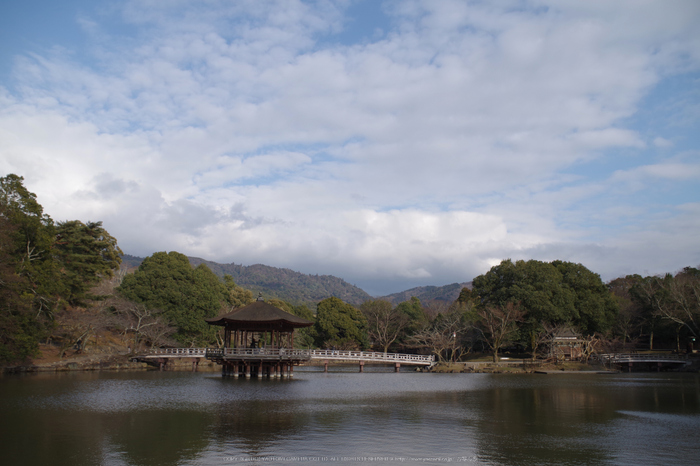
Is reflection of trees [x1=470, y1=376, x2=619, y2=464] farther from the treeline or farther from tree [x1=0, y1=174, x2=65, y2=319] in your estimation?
tree [x1=0, y1=174, x2=65, y2=319]

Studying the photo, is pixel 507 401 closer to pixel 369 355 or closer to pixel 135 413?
pixel 135 413

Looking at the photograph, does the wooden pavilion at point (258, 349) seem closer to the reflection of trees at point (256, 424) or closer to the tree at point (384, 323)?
the reflection of trees at point (256, 424)

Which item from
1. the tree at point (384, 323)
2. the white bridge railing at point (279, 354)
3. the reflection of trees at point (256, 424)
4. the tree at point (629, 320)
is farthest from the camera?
the tree at point (384, 323)

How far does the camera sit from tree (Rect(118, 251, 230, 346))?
150 ft

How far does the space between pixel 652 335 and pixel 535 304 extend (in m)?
17.4

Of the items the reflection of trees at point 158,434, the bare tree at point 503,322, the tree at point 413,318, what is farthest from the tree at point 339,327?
the reflection of trees at point 158,434

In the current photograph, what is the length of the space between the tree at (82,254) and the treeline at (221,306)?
0.10 meters

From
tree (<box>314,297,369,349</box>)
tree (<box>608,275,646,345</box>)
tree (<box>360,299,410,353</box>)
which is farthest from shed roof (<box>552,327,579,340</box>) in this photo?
tree (<box>314,297,369,349</box>)

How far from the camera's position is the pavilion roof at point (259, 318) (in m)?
32.2

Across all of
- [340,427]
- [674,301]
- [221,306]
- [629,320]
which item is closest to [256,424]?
[340,427]

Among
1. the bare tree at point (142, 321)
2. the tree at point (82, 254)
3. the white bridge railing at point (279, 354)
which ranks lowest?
the white bridge railing at point (279, 354)

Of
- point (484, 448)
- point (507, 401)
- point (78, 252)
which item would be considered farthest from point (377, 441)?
point (78, 252)

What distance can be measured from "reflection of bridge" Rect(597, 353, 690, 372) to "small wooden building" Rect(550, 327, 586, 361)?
1.97m

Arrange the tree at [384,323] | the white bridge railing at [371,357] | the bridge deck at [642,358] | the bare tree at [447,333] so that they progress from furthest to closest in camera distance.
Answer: the tree at [384,323], the bare tree at [447,333], the bridge deck at [642,358], the white bridge railing at [371,357]
